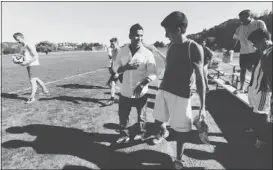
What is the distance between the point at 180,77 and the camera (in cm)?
245

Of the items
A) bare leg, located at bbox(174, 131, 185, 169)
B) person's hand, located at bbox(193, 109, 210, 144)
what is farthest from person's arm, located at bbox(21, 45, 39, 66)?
person's hand, located at bbox(193, 109, 210, 144)

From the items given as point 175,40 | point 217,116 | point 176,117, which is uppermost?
point 175,40

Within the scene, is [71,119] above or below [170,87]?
below

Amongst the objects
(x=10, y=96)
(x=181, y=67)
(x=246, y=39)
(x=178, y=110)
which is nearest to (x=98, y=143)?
(x=178, y=110)

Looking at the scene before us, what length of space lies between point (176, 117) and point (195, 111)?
2.97 metres

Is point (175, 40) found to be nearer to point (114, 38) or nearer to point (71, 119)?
point (71, 119)

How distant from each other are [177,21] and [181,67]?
22.3 inches

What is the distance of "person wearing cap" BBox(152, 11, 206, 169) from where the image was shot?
2275mm

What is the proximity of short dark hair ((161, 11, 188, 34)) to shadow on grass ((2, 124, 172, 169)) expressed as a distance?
200cm

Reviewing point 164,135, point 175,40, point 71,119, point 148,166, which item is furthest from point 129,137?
point 175,40

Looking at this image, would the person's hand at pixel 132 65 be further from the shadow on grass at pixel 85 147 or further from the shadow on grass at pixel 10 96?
the shadow on grass at pixel 10 96

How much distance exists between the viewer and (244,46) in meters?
4.74

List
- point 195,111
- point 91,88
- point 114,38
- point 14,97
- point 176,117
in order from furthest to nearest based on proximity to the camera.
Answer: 1. point 91,88
2. point 14,97
3. point 114,38
4. point 195,111
5. point 176,117

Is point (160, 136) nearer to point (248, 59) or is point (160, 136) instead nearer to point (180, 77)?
point (180, 77)
